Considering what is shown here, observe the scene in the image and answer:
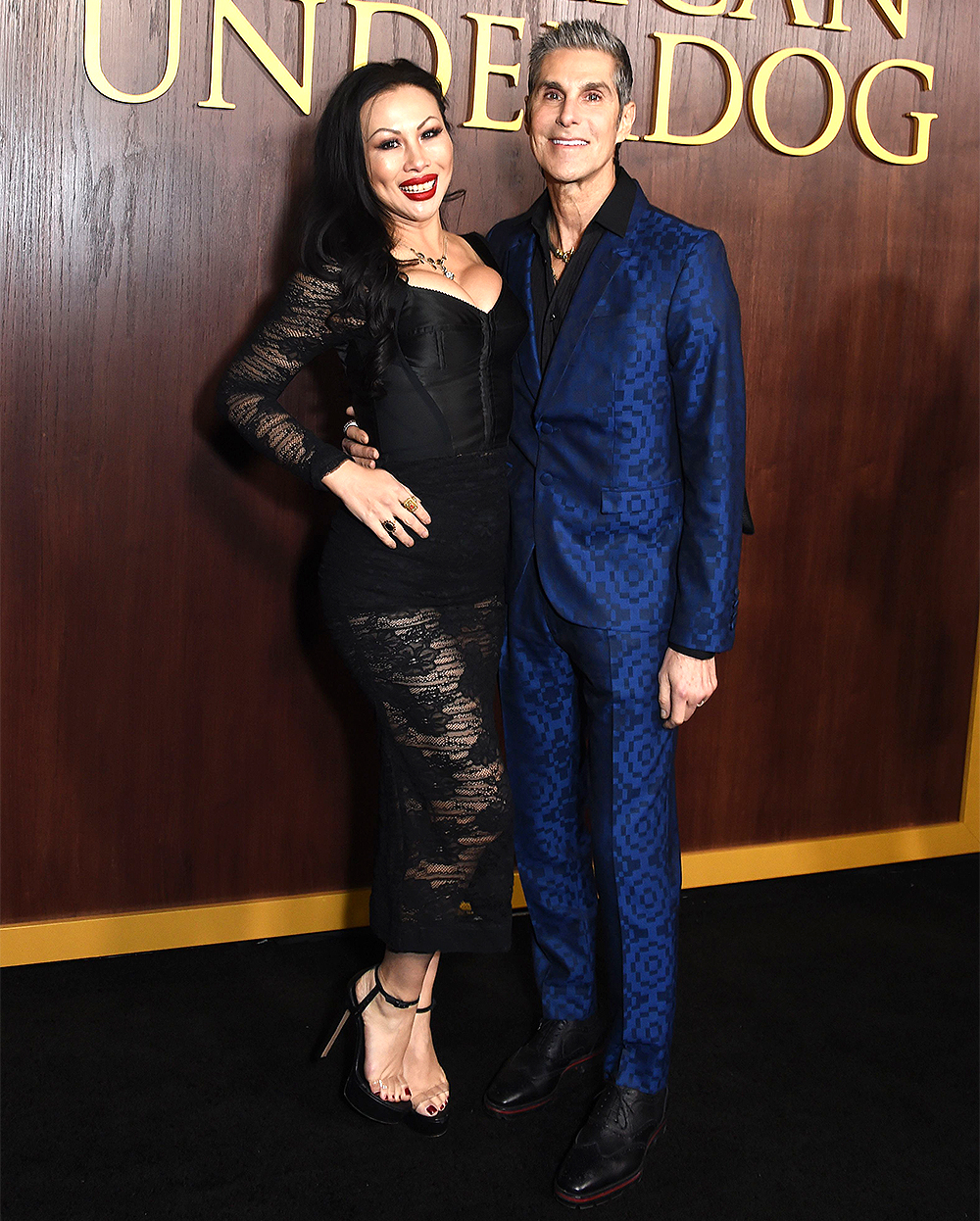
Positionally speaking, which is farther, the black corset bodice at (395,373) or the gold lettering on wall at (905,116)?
the gold lettering on wall at (905,116)

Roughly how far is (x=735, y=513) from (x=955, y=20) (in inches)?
71.8

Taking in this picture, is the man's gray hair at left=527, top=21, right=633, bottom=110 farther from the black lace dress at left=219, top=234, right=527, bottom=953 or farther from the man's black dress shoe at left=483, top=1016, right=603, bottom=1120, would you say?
the man's black dress shoe at left=483, top=1016, right=603, bottom=1120

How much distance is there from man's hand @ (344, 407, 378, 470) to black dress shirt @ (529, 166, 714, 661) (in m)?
0.36

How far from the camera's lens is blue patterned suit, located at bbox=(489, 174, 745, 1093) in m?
1.93

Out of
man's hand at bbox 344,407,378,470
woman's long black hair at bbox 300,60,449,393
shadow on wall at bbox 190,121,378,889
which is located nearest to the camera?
woman's long black hair at bbox 300,60,449,393

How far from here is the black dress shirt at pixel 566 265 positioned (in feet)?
6.52

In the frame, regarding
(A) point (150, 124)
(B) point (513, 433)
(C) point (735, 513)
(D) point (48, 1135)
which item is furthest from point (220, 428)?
(D) point (48, 1135)

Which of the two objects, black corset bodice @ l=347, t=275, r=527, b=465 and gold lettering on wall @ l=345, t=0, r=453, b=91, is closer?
black corset bodice @ l=347, t=275, r=527, b=465

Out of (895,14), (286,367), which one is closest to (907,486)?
(895,14)

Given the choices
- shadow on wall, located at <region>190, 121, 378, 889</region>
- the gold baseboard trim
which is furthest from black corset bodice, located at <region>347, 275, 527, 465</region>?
Answer: the gold baseboard trim

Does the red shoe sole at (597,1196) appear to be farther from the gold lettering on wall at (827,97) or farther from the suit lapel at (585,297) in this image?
the gold lettering on wall at (827,97)

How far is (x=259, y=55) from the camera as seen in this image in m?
2.40

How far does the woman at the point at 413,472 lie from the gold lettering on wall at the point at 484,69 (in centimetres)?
60

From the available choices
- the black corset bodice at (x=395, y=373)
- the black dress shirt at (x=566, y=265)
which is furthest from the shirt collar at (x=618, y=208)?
the black corset bodice at (x=395, y=373)
